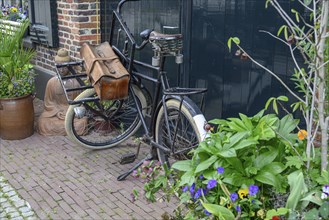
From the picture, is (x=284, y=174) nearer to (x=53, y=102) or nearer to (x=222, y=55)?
(x=222, y=55)

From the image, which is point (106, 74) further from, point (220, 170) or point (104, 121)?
point (220, 170)

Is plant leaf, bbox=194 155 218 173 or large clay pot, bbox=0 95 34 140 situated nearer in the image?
plant leaf, bbox=194 155 218 173

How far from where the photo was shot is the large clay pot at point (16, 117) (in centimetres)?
549

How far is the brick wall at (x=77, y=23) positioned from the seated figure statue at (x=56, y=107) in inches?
8.7

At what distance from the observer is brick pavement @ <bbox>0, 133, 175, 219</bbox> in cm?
387

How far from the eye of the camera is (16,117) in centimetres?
554

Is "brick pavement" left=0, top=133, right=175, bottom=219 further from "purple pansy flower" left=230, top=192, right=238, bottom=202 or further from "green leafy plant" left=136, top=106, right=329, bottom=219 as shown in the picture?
"purple pansy flower" left=230, top=192, right=238, bottom=202

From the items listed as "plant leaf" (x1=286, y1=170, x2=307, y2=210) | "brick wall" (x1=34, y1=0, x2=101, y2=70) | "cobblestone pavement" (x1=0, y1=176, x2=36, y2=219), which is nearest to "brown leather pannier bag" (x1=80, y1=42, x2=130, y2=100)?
"cobblestone pavement" (x1=0, y1=176, x2=36, y2=219)

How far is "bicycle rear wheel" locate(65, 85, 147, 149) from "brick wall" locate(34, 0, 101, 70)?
0.95 metres

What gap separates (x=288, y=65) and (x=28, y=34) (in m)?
4.66

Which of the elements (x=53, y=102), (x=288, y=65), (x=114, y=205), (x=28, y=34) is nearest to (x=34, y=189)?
(x=114, y=205)

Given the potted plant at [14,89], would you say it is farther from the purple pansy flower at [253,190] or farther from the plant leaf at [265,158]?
the purple pansy flower at [253,190]

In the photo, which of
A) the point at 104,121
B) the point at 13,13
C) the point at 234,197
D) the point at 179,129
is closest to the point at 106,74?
the point at 179,129

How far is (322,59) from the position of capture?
2.40 meters
